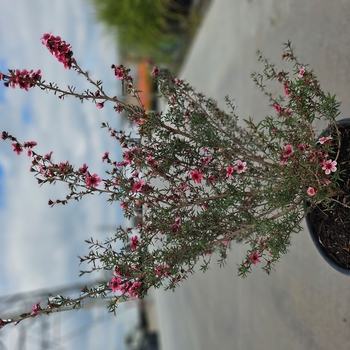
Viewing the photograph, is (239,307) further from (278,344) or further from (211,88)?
(211,88)

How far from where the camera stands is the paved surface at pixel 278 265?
241 centimetres

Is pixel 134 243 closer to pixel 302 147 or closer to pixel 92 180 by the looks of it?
pixel 92 180

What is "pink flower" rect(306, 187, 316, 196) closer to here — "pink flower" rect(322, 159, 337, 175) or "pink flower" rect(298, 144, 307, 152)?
"pink flower" rect(322, 159, 337, 175)

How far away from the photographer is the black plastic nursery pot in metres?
1.96

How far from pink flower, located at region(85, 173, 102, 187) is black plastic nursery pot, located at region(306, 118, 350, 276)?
3.88 feet

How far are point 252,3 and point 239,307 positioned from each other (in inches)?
132

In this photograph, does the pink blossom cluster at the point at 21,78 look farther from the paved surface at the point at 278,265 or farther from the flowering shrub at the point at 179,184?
the paved surface at the point at 278,265

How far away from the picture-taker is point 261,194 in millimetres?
2029

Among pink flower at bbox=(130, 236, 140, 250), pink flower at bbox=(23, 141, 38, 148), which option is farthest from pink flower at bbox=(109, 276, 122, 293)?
pink flower at bbox=(23, 141, 38, 148)

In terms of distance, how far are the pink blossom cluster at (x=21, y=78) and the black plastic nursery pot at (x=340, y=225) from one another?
5.16ft

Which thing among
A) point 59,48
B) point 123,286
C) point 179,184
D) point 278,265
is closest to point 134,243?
point 123,286

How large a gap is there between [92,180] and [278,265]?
84.4 inches

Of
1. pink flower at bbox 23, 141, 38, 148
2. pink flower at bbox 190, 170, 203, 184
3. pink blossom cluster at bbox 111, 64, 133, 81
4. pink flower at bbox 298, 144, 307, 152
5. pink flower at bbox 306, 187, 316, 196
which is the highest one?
pink blossom cluster at bbox 111, 64, 133, 81

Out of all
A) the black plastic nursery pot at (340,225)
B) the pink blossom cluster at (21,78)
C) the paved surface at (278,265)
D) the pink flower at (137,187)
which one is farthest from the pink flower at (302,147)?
the pink blossom cluster at (21,78)
